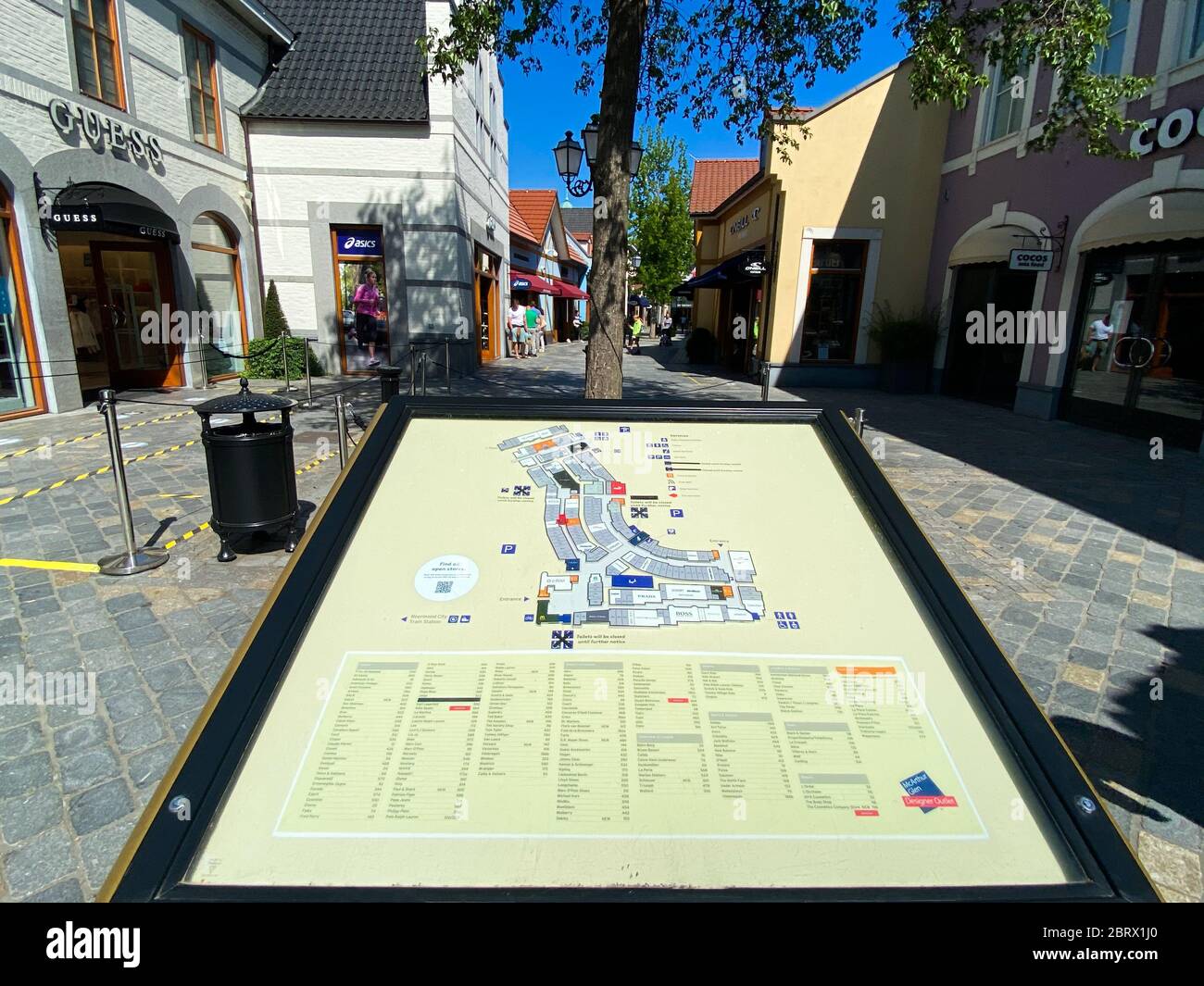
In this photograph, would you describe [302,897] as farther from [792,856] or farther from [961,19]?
[961,19]

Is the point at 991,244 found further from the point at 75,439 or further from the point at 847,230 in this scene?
the point at 75,439

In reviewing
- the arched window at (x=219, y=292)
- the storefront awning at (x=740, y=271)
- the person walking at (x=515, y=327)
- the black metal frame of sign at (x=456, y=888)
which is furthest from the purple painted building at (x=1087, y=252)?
the arched window at (x=219, y=292)

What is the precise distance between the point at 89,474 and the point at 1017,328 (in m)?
15.3

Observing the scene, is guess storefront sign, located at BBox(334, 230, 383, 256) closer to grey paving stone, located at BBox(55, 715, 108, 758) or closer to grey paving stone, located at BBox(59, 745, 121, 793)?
grey paving stone, located at BBox(55, 715, 108, 758)

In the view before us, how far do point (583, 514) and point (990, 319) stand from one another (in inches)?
583

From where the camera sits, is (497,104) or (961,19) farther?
(497,104)

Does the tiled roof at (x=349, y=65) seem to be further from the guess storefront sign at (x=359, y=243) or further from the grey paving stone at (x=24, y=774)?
the grey paving stone at (x=24, y=774)

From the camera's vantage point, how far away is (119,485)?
4.91 meters

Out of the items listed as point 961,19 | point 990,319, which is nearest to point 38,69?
point 961,19

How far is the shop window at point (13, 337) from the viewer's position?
376 inches

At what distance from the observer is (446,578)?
201 cm

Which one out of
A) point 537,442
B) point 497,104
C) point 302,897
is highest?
point 497,104

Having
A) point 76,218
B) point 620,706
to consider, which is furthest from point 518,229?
point 620,706

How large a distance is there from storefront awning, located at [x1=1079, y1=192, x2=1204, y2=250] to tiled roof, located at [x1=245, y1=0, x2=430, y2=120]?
13121mm
